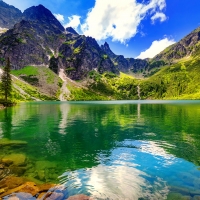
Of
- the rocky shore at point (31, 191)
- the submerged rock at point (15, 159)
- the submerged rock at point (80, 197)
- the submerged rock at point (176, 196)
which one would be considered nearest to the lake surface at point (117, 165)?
the submerged rock at point (176, 196)

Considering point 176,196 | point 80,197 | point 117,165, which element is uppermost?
point 80,197

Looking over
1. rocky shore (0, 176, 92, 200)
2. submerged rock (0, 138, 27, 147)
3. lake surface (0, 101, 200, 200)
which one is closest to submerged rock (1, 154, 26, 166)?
lake surface (0, 101, 200, 200)

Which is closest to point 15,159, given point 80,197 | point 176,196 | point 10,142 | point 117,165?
point 10,142

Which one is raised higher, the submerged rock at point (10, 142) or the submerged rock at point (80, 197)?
the submerged rock at point (10, 142)

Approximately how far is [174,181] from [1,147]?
27.1 m

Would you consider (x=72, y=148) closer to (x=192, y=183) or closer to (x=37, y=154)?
(x=37, y=154)

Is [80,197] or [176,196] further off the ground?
[80,197]

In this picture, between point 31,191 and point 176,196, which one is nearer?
point 176,196

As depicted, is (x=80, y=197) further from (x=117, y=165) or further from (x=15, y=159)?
(x=15, y=159)

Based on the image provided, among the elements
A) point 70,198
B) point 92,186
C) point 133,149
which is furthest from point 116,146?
point 70,198

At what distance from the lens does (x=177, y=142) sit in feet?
119

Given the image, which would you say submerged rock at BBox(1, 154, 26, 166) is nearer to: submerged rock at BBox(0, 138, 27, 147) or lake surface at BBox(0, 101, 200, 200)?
lake surface at BBox(0, 101, 200, 200)

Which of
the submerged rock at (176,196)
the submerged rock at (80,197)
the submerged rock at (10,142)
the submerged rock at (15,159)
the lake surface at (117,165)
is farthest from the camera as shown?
the submerged rock at (10,142)

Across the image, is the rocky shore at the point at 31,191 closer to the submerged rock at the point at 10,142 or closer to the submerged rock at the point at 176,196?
the submerged rock at the point at 176,196
